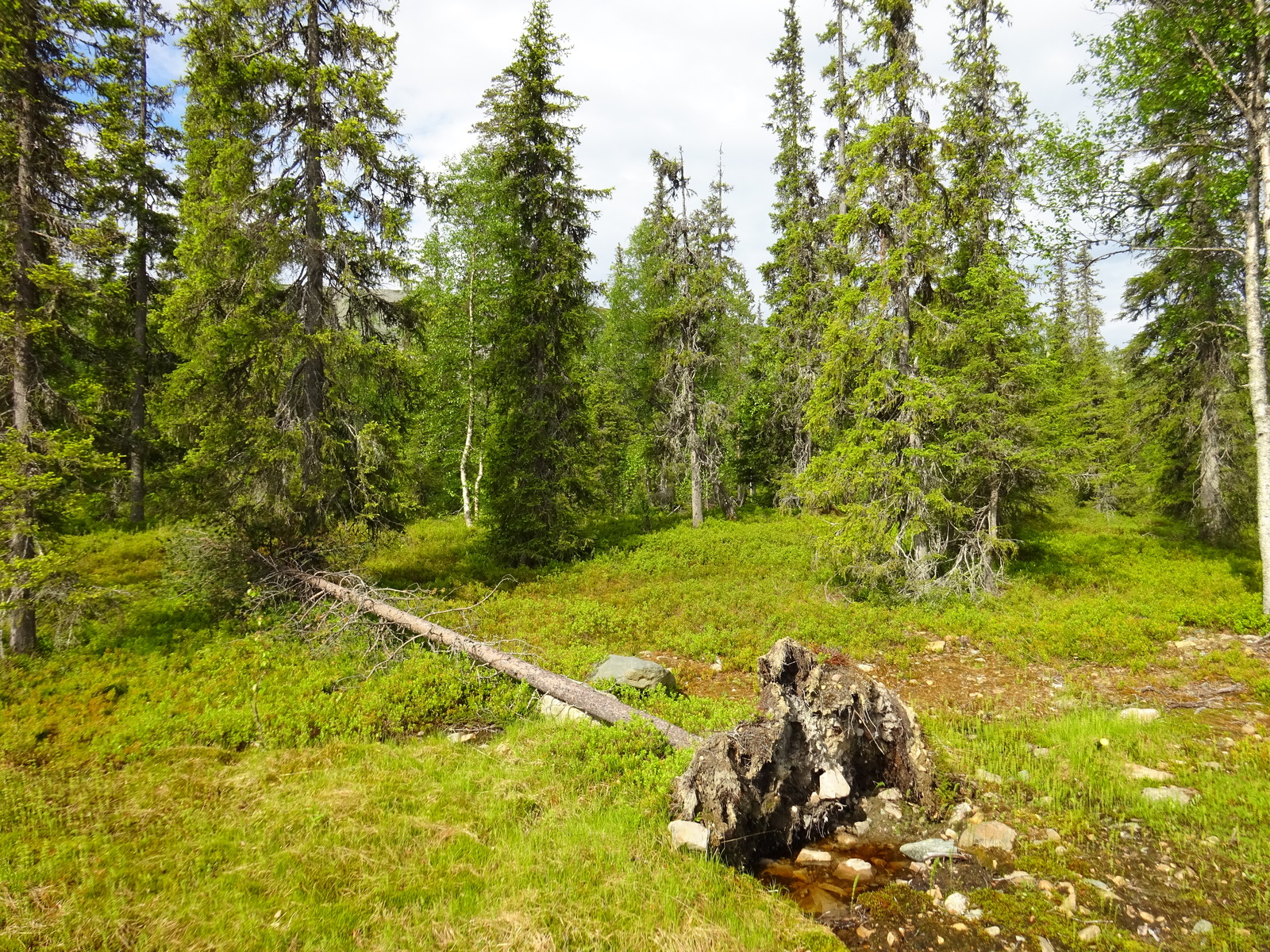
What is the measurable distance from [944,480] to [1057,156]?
743 centimetres

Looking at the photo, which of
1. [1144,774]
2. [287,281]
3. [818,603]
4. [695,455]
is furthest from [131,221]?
[1144,774]

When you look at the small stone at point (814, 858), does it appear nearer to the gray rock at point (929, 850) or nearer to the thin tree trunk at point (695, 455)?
the gray rock at point (929, 850)

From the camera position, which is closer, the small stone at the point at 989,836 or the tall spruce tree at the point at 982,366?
the small stone at the point at 989,836

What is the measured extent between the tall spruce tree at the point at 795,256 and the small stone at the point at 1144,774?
17.1 metres

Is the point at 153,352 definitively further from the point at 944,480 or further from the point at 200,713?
the point at 944,480

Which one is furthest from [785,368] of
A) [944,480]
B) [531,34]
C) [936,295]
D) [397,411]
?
[397,411]

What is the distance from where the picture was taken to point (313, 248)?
12.0m

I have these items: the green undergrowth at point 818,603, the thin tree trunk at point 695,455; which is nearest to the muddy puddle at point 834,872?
the green undergrowth at point 818,603

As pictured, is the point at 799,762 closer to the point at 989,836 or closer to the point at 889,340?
the point at 989,836

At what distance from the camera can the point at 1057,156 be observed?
1230cm

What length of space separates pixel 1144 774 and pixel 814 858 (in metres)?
3.96

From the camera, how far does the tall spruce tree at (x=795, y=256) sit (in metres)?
22.7

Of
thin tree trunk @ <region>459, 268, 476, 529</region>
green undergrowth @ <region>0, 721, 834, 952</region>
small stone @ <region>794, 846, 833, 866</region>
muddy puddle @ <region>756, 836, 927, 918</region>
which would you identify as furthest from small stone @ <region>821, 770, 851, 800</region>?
thin tree trunk @ <region>459, 268, 476, 529</region>

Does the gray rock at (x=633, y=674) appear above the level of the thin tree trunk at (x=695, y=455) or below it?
below
